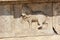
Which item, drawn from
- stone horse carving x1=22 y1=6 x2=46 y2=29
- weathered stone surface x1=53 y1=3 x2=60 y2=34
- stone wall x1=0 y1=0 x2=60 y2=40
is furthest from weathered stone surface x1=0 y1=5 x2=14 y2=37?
weathered stone surface x1=53 y1=3 x2=60 y2=34

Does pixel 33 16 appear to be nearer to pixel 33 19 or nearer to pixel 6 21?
pixel 33 19

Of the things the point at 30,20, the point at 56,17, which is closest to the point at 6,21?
the point at 30,20

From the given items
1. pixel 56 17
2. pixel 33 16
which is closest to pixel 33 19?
pixel 33 16

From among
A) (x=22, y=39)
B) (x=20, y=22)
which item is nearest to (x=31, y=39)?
(x=22, y=39)

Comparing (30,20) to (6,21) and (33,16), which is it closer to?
(33,16)

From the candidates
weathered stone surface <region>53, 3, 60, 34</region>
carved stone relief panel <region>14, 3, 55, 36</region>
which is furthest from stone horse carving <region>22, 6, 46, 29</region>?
weathered stone surface <region>53, 3, 60, 34</region>

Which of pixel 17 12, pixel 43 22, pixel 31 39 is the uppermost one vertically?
pixel 17 12

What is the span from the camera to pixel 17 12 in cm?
195

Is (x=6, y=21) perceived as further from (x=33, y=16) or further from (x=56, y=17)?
(x=56, y=17)

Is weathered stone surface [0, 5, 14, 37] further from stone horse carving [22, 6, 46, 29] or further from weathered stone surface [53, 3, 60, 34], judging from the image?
weathered stone surface [53, 3, 60, 34]

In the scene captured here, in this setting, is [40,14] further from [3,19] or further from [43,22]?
[3,19]

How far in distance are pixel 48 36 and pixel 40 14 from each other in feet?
0.92

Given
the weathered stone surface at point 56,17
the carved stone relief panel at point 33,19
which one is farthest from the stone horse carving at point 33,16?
the weathered stone surface at point 56,17

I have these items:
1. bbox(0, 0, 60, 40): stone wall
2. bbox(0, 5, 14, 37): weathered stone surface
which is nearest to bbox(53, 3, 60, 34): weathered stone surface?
bbox(0, 0, 60, 40): stone wall
